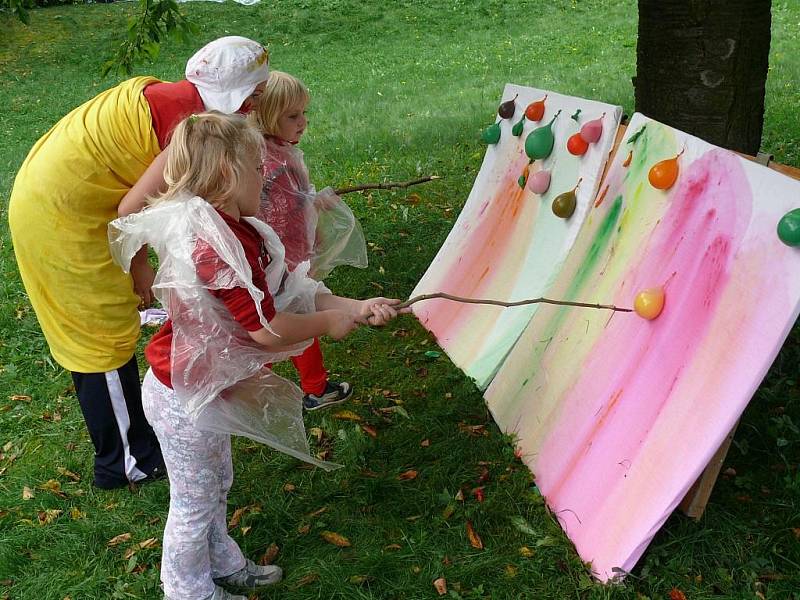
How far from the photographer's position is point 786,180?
6.73ft

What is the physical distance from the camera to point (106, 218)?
9.20 feet

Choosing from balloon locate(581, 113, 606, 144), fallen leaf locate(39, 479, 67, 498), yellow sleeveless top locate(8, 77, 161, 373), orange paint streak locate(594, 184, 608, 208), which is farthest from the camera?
fallen leaf locate(39, 479, 67, 498)

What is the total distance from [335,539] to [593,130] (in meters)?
1.88

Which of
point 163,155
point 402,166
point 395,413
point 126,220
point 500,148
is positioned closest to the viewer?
point 126,220

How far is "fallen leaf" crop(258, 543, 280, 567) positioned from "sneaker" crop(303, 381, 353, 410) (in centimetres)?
86

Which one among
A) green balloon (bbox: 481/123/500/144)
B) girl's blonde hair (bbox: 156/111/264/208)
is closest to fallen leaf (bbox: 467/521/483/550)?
girl's blonde hair (bbox: 156/111/264/208)

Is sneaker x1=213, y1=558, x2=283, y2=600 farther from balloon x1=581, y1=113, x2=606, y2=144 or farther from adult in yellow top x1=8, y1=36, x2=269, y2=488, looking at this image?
balloon x1=581, y1=113, x2=606, y2=144

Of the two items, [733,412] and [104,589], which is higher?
[733,412]

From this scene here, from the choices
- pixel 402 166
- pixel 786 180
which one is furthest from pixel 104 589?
pixel 402 166

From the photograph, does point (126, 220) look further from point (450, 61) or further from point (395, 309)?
point (450, 61)

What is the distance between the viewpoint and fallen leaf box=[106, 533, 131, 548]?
2.87m

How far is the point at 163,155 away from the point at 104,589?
1.52 metres

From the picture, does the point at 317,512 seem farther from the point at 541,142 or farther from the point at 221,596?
the point at 541,142

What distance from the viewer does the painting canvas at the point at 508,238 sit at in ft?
10.5
